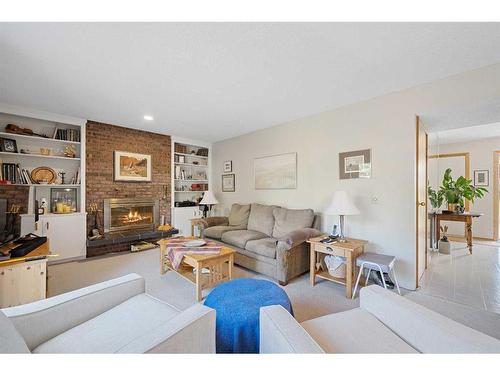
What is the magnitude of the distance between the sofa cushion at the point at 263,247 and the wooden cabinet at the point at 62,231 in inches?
110

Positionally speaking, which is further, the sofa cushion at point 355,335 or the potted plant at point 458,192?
the potted plant at point 458,192

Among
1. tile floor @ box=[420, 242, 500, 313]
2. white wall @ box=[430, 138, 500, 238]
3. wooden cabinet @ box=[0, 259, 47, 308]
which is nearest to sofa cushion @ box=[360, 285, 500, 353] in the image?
tile floor @ box=[420, 242, 500, 313]

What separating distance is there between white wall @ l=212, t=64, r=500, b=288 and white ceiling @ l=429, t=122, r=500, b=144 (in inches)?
90.4

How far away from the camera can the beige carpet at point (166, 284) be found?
2107 mm

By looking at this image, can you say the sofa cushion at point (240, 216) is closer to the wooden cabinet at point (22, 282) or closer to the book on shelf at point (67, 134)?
the wooden cabinet at point (22, 282)

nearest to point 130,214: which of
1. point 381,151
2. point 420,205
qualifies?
point 381,151

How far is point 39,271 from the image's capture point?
5.99 feet

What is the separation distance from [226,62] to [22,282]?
8.60ft

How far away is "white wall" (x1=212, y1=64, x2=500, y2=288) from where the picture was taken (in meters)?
2.24

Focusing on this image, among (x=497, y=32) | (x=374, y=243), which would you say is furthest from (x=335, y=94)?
(x=374, y=243)

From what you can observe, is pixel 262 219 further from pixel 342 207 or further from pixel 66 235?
pixel 66 235

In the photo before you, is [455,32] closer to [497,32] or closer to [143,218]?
[497,32]

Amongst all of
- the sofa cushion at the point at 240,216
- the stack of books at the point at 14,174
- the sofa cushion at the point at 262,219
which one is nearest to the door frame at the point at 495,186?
the sofa cushion at the point at 262,219

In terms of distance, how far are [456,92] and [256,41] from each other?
85.3 inches
